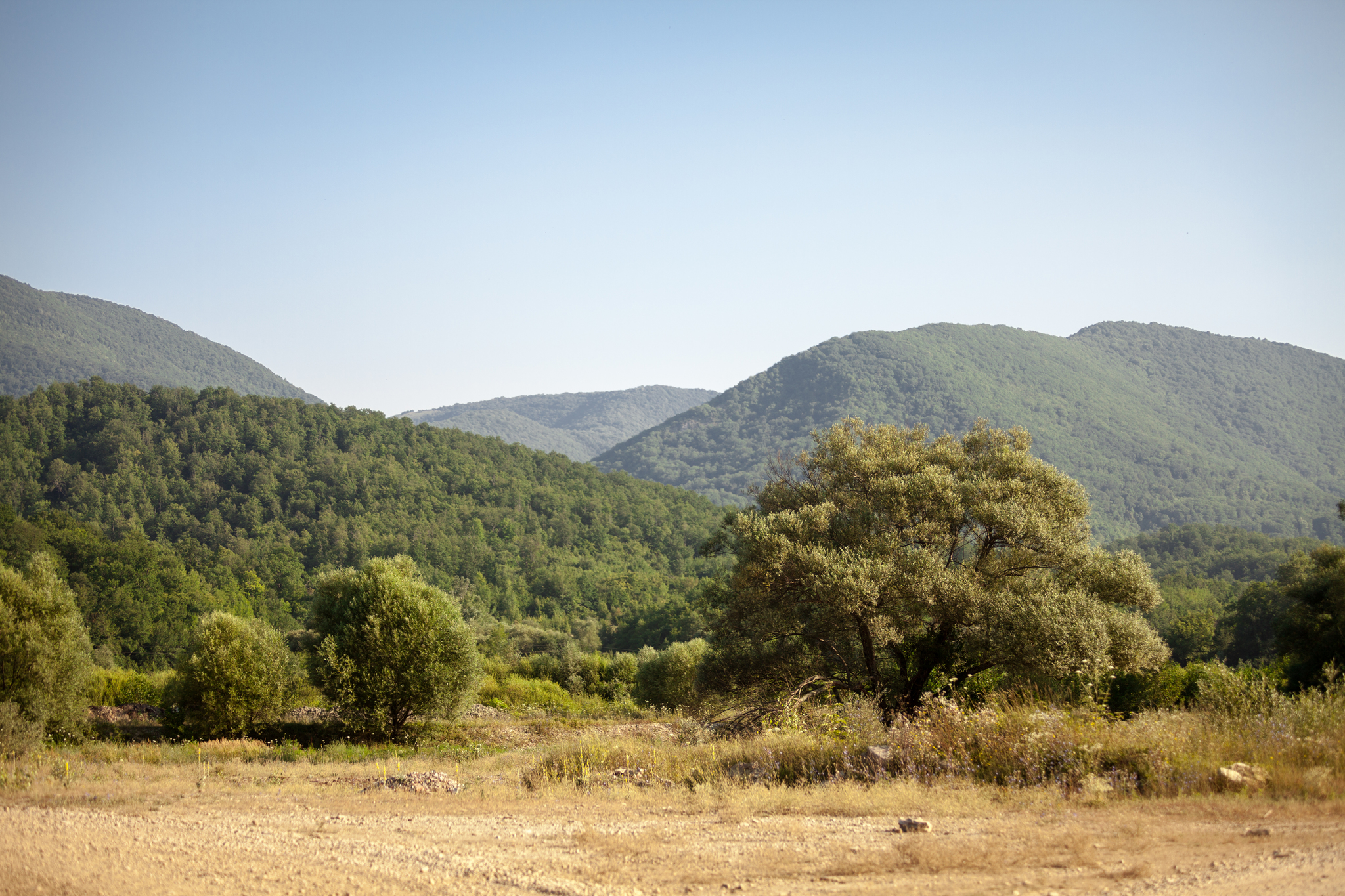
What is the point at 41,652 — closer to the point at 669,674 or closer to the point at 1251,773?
the point at 1251,773

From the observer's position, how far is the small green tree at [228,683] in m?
25.1

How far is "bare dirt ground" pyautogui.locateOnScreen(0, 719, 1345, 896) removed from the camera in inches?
233

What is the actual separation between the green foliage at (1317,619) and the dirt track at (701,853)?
22.6 m

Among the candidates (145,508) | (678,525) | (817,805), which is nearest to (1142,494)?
(678,525)

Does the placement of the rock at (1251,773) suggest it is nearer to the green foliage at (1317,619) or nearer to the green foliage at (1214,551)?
the green foliage at (1317,619)

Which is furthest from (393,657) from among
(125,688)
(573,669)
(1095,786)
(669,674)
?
(573,669)

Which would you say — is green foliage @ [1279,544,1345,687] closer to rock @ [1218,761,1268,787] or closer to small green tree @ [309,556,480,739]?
rock @ [1218,761,1268,787]

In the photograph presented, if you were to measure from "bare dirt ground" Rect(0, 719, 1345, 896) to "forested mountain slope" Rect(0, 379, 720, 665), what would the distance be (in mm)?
61336

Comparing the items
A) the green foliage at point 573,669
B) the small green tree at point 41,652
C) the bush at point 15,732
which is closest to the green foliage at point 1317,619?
the green foliage at point 573,669

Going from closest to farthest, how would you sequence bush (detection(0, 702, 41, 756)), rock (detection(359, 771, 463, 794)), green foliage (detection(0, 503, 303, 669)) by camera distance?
1. rock (detection(359, 771, 463, 794))
2. bush (detection(0, 702, 41, 756))
3. green foliage (detection(0, 503, 303, 669))

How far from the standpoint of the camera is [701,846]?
7316 millimetres

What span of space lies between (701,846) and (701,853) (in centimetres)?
28

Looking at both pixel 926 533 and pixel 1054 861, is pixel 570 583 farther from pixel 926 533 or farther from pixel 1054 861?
pixel 1054 861

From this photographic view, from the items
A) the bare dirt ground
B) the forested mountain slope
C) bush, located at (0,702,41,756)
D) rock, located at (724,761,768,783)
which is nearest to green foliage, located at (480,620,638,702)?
the forested mountain slope
